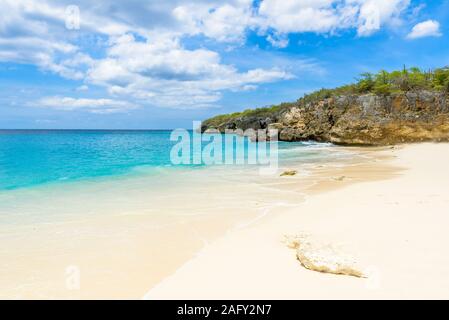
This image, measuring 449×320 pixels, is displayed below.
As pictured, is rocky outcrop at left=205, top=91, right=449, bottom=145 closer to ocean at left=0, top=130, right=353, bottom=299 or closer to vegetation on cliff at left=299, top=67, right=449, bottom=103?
vegetation on cliff at left=299, top=67, right=449, bottom=103

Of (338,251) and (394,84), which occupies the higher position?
(394,84)

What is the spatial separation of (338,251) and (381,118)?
1360 inches

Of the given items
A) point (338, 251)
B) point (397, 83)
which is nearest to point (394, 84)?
point (397, 83)

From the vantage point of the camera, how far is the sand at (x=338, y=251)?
3.80m

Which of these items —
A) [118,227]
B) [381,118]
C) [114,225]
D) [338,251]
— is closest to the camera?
[338,251]

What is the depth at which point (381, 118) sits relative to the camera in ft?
113

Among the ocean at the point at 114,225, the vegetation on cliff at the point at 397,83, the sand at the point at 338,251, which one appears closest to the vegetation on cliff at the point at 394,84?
the vegetation on cliff at the point at 397,83

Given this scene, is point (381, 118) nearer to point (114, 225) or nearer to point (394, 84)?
point (394, 84)

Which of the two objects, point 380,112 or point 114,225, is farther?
point 380,112

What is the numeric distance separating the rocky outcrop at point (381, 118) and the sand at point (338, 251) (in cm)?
2810

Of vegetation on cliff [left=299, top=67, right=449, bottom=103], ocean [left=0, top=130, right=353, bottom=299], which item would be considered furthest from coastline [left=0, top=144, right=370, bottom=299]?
vegetation on cliff [left=299, top=67, right=449, bottom=103]

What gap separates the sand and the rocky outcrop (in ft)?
92.2

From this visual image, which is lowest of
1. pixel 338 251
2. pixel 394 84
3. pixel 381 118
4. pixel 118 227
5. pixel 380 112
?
pixel 118 227
